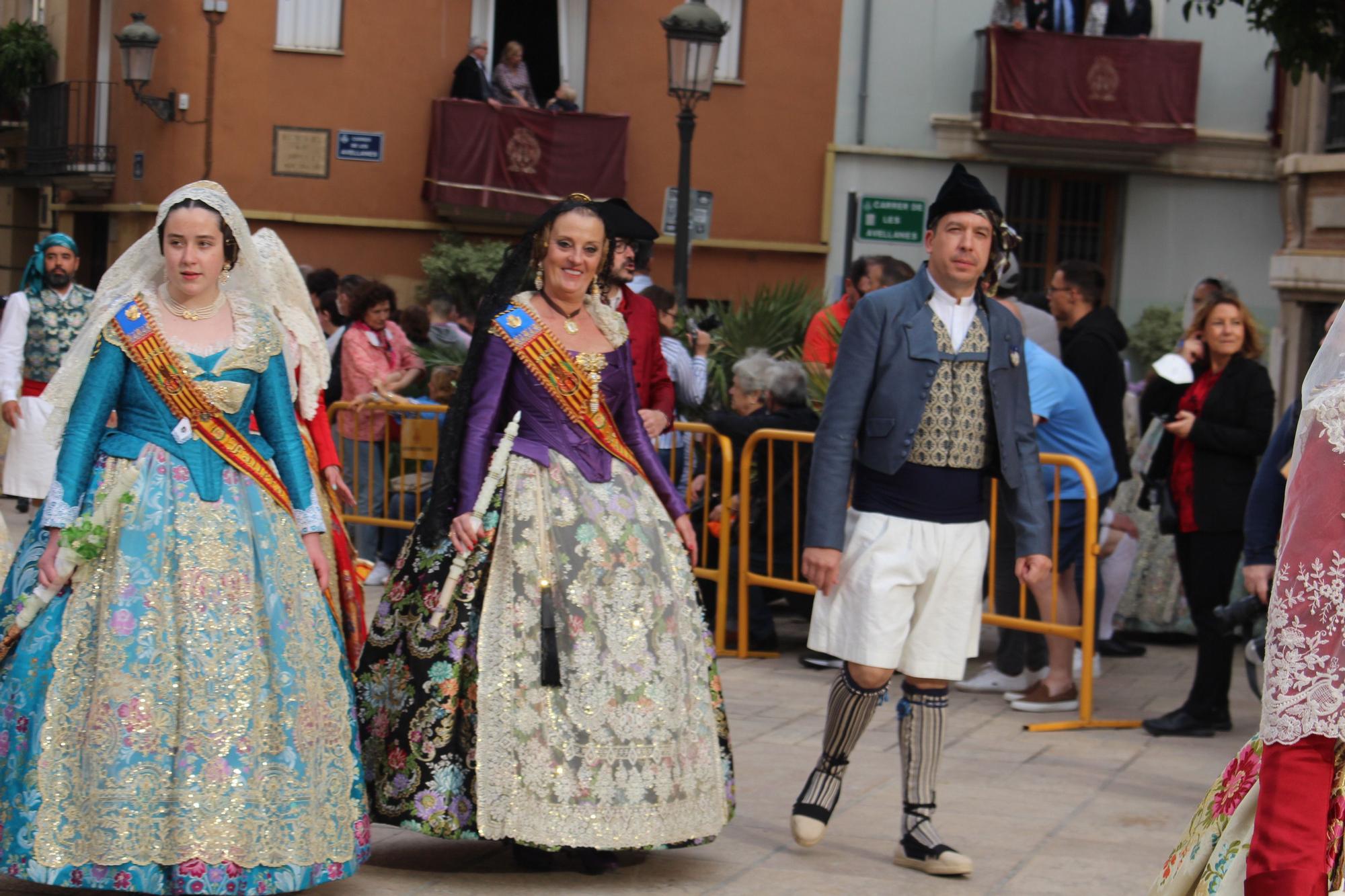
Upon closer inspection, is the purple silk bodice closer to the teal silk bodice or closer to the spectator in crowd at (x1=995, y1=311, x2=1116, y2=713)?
the teal silk bodice

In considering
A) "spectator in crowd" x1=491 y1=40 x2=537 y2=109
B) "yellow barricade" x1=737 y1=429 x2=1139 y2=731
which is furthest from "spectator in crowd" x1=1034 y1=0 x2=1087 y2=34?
"yellow barricade" x1=737 y1=429 x2=1139 y2=731

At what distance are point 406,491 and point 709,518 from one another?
2.63 m

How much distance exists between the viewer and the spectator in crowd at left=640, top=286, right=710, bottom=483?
980 centimetres

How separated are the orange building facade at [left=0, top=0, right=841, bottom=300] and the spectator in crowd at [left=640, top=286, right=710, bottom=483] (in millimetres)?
10995

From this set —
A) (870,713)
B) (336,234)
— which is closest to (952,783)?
(870,713)

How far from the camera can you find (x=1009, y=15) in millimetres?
21500

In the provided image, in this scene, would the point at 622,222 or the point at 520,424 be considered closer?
the point at 520,424

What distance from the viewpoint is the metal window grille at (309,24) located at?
20.9 metres

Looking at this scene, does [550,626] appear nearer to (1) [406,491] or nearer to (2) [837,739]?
(2) [837,739]

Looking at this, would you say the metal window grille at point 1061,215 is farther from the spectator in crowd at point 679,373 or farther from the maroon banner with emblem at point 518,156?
the spectator in crowd at point 679,373

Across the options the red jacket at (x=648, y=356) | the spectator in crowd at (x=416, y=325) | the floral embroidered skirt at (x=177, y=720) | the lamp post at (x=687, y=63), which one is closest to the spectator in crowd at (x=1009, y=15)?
the lamp post at (x=687, y=63)

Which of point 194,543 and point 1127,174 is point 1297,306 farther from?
point 194,543

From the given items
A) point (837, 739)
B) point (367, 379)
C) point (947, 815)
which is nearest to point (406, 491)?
point (367, 379)

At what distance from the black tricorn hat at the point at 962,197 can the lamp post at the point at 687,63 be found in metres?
7.29
